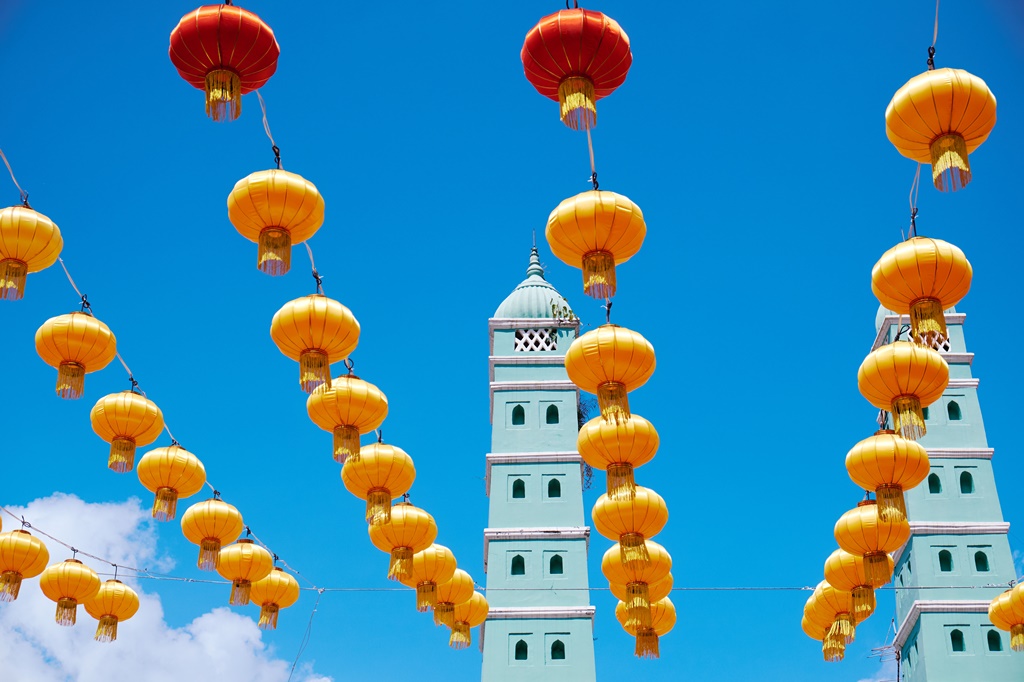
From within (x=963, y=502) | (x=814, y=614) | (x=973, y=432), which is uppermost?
(x=973, y=432)

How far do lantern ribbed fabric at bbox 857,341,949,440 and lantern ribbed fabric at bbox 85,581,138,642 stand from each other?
30.3ft

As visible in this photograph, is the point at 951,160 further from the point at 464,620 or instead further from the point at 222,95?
the point at 464,620

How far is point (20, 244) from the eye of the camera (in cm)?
1017

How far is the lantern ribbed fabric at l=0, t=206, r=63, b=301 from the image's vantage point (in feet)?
33.2

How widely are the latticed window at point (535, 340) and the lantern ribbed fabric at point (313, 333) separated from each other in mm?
13217

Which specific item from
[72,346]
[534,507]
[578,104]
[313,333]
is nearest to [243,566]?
[72,346]

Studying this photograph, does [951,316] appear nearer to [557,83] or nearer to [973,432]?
[973,432]

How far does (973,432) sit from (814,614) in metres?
9.43

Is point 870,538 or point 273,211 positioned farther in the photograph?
point 870,538

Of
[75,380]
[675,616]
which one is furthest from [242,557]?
[675,616]

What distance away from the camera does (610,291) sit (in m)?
9.73

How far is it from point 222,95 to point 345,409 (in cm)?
431

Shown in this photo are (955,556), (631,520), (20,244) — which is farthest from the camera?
(955,556)

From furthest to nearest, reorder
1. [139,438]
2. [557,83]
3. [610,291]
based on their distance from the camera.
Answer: [139,438]
[610,291]
[557,83]
